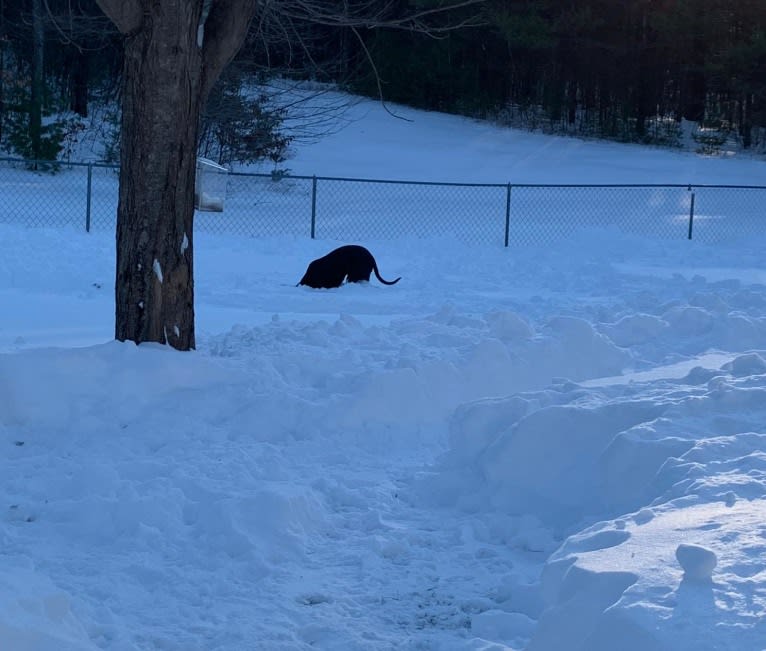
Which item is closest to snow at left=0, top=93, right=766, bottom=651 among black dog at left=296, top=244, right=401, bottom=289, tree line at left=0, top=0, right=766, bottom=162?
black dog at left=296, top=244, right=401, bottom=289

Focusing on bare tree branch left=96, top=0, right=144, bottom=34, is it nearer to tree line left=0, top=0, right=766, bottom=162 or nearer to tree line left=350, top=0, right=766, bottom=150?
tree line left=0, top=0, right=766, bottom=162

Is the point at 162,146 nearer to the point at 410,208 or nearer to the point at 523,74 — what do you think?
the point at 410,208

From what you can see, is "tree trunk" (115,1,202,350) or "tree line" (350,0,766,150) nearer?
"tree trunk" (115,1,202,350)

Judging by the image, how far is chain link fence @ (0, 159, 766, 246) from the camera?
72.8 ft

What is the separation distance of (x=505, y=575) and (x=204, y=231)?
16589 millimetres

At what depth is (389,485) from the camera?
609 cm

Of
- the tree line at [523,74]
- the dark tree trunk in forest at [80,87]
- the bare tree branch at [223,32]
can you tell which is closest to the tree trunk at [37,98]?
the tree line at [523,74]

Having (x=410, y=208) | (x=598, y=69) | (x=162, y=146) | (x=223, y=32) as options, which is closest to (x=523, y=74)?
(x=598, y=69)

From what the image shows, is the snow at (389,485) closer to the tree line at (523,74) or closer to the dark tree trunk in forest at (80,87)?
the tree line at (523,74)

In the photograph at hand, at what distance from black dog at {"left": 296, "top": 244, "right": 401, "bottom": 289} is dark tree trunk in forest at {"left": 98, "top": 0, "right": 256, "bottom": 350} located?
573cm

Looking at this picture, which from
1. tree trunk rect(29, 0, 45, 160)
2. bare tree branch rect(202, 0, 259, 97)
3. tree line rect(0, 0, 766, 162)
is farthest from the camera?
tree line rect(0, 0, 766, 162)

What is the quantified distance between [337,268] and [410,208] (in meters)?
12.5

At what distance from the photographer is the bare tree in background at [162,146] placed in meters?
7.65

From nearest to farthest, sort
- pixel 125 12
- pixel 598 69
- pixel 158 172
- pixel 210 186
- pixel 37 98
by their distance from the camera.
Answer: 1. pixel 125 12
2. pixel 158 172
3. pixel 210 186
4. pixel 37 98
5. pixel 598 69
